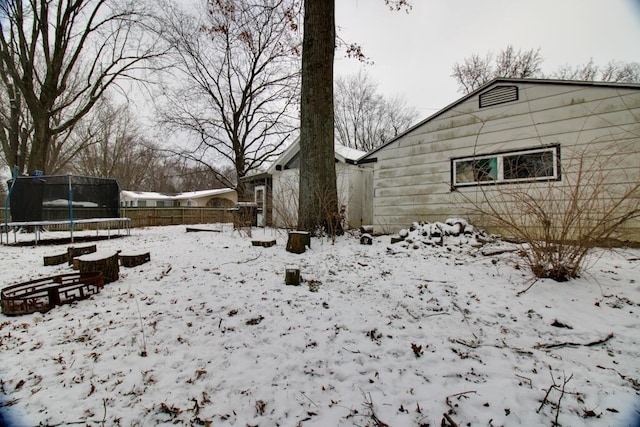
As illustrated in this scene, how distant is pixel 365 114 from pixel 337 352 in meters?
26.4

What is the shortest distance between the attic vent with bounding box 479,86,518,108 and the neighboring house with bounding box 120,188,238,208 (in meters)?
24.9

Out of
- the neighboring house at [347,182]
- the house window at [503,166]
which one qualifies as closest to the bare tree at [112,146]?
the neighboring house at [347,182]

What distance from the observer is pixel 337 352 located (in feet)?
6.09

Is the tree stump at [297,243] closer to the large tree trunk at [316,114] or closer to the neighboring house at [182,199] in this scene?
the large tree trunk at [316,114]

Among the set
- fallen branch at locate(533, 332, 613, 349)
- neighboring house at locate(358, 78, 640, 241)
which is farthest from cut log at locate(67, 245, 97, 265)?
neighboring house at locate(358, 78, 640, 241)

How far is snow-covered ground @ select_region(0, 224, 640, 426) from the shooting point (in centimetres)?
136

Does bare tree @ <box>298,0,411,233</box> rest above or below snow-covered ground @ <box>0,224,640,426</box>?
above

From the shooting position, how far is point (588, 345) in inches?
72.7

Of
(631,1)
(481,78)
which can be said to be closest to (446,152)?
(631,1)

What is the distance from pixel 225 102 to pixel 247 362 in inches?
→ 686

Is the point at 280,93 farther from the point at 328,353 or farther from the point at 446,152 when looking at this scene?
the point at 328,353

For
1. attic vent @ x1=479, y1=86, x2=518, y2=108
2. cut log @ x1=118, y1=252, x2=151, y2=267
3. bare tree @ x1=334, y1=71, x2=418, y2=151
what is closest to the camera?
cut log @ x1=118, y1=252, x2=151, y2=267

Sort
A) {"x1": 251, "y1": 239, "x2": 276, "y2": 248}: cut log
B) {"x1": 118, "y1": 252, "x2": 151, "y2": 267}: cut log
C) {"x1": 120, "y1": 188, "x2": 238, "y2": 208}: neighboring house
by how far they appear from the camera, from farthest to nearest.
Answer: {"x1": 120, "y1": 188, "x2": 238, "y2": 208}: neighboring house
{"x1": 251, "y1": 239, "x2": 276, "y2": 248}: cut log
{"x1": 118, "y1": 252, "x2": 151, "y2": 267}: cut log

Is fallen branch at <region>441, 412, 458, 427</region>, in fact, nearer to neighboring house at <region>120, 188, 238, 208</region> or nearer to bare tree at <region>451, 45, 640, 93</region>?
bare tree at <region>451, 45, 640, 93</region>
